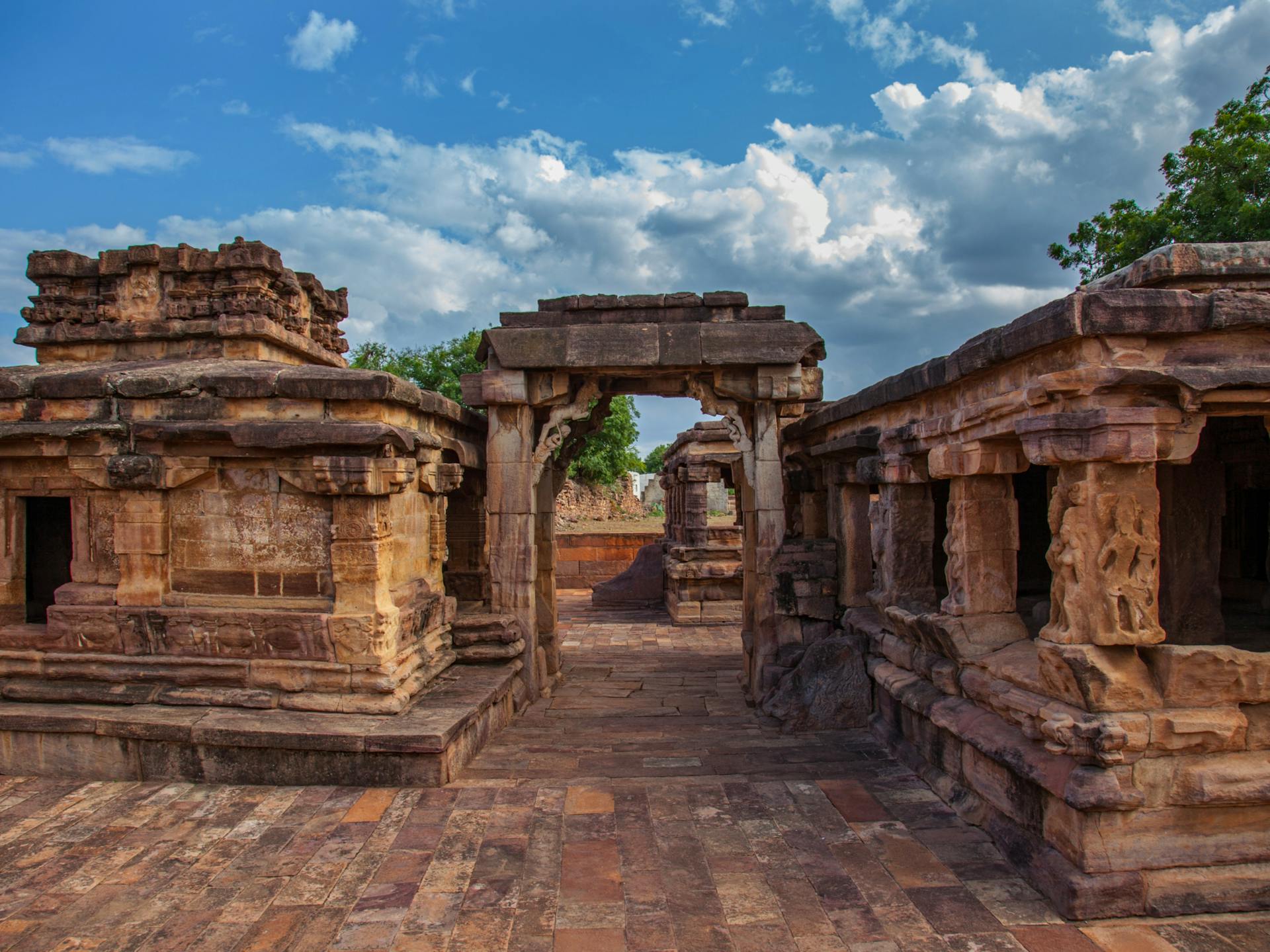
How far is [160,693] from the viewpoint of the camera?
5957 mm

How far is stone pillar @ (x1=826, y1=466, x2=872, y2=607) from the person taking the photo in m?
7.85

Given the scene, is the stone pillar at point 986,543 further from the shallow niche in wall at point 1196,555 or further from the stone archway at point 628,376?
the stone archway at point 628,376

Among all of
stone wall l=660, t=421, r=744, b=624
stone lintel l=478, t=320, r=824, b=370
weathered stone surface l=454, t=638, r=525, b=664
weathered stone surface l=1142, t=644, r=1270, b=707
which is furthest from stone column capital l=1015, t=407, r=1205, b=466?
stone wall l=660, t=421, r=744, b=624

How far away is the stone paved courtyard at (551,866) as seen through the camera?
363cm

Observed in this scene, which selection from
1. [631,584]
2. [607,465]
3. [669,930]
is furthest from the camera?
[607,465]

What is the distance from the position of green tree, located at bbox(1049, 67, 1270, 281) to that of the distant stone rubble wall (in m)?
18.0

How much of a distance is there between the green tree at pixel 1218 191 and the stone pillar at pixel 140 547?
1386 cm

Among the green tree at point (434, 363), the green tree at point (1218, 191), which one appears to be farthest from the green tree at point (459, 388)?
the green tree at point (1218, 191)

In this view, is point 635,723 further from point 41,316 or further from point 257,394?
point 41,316

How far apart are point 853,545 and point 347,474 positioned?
4819 millimetres

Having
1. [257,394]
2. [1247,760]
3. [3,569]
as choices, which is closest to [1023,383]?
[1247,760]

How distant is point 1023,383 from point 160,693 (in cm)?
633

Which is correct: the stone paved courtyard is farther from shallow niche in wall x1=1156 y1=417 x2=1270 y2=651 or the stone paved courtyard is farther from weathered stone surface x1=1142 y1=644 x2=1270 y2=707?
shallow niche in wall x1=1156 y1=417 x2=1270 y2=651

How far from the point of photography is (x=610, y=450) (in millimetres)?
32188
